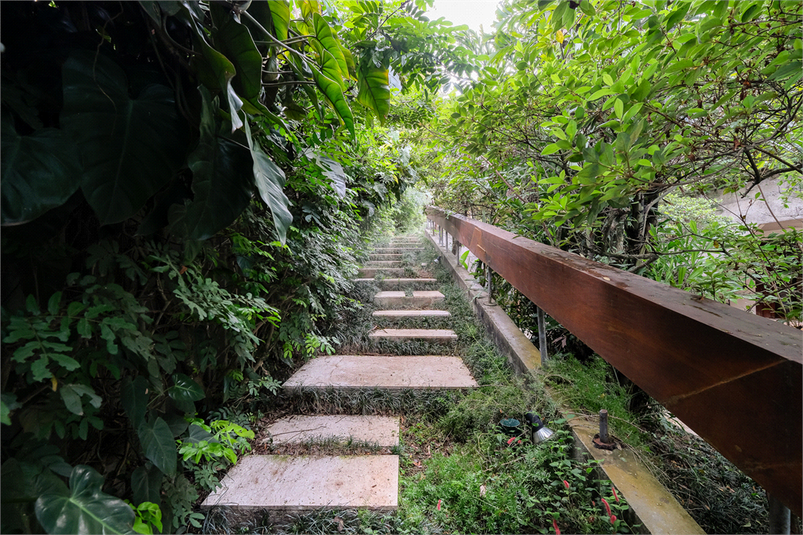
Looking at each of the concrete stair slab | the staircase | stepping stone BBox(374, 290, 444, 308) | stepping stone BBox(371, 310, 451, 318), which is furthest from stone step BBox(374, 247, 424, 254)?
the staircase

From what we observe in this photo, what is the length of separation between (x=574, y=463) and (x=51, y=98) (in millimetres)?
1969

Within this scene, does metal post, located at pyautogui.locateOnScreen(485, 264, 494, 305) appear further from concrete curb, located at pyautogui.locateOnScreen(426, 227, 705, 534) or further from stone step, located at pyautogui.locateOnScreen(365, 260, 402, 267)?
stone step, located at pyautogui.locateOnScreen(365, 260, 402, 267)

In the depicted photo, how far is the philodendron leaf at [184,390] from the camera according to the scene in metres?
1.08

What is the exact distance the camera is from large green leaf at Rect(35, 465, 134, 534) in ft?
2.07

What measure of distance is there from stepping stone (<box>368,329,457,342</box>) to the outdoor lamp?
109cm

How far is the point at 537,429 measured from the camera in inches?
58.6

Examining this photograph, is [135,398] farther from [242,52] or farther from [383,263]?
[383,263]

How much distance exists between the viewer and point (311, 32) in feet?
4.23

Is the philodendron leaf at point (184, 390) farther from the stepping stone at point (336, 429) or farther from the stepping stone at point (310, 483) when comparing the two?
the stepping stone at point (336, 429)

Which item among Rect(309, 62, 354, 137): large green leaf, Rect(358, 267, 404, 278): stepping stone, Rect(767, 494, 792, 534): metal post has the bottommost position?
Rect(358, 267, 404, 278): stepping stone

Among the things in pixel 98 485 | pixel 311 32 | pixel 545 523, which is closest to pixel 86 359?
pixel 98 485

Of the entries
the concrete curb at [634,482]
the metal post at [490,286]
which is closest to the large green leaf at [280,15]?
the concrete curb at [634,482]

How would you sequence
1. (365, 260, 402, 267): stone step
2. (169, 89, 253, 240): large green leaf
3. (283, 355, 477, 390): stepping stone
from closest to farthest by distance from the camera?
(169, 89, 253, 240): large green leaf
(283, 355, 477, 390): stepping stone
(365, 260, 402, 267): stone step

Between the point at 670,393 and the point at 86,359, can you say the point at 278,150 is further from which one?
the point at 670,393
